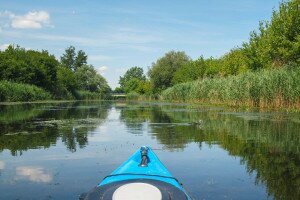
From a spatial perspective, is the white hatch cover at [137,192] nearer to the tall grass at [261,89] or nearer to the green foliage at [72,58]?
the tall grass at [261,89]

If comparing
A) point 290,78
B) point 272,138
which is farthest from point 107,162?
point 290,78

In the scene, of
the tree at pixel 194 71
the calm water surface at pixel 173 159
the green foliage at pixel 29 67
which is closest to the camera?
the calm water surface at pixel 173 159

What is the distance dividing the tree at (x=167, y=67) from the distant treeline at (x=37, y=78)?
20.2 meters

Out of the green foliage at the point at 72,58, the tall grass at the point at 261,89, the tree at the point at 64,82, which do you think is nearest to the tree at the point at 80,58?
the green foliage at the point at 72,58

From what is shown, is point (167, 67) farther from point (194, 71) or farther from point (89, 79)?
point (89, 79)

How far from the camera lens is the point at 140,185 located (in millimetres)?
4590

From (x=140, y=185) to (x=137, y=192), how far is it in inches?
10.7

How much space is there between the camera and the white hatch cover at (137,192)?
13.8 ft

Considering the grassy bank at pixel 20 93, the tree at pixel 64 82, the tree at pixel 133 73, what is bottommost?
the grassy bank at pixel 20 93

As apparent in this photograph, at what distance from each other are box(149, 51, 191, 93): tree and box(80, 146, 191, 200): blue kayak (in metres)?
71.9

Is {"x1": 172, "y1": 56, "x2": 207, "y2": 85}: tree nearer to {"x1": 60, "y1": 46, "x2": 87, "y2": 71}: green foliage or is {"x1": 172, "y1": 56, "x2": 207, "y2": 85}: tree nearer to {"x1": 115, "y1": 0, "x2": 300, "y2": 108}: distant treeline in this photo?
{"x1": 115, "y1": 0, "x2": 300, "y2": 108}: distant treeline

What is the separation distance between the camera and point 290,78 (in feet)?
80.6

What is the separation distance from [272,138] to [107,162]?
6.24m

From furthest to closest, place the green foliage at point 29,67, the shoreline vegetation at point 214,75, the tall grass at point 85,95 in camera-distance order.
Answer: the tall grass at point 85,95 → the green foliage at point 29,67 → the shoreline vegetation at point 214,75
